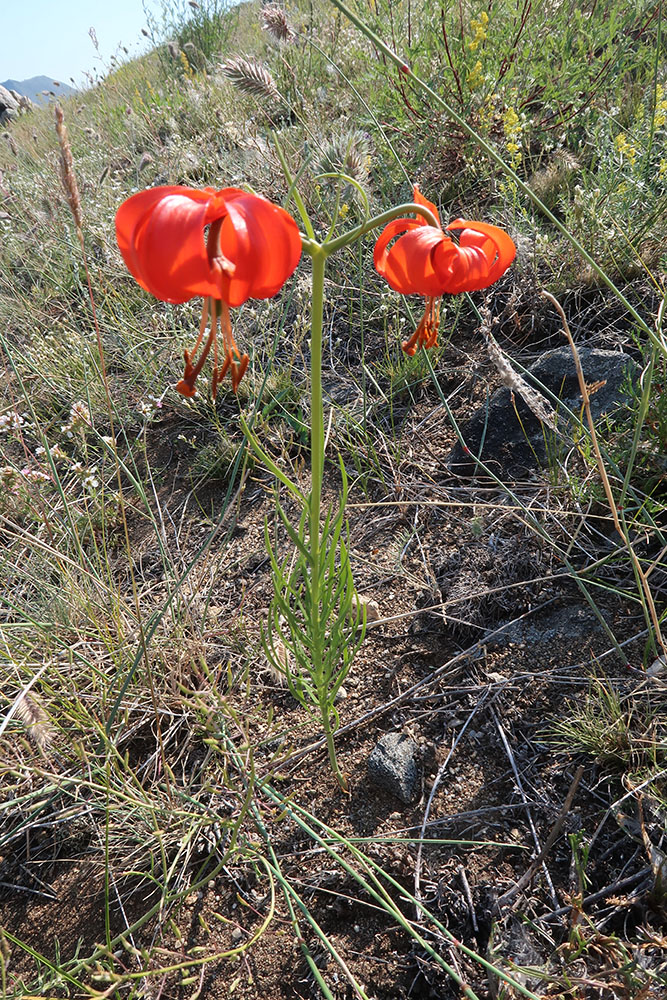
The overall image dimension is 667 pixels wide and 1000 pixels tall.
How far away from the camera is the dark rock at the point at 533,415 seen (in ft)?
6.19

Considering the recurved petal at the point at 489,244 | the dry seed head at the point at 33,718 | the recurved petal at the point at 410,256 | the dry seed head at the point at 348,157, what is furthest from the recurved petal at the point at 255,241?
the dry seed head at the point at 348,157

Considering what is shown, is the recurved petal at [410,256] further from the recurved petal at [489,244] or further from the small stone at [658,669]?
the small stone at [658,669]

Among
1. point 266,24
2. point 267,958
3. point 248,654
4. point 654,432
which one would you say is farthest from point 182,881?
point 266,24

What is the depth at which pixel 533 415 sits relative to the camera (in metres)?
1.97

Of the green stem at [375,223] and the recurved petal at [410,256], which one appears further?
the recurved petal at [410,256]

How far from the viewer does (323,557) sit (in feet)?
4.01

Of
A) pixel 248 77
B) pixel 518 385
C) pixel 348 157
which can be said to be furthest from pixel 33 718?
pixel 248 77

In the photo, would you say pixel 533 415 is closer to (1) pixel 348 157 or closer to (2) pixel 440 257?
(2) pixel 440 257

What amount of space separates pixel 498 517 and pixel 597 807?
85 cm

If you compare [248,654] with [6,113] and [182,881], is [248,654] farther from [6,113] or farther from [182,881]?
[6,113]

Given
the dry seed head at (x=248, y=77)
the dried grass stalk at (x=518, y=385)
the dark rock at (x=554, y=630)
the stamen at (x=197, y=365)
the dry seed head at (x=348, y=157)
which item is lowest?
the dark rock at (x=554, y=630)

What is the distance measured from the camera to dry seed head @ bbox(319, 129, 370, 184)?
2.46 m

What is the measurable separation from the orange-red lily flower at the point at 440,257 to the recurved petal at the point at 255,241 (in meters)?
0.29

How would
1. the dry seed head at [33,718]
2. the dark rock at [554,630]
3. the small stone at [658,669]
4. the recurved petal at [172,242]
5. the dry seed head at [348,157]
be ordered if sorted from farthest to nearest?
the dry seed head at [348,157] < the dark rock at [554,630] < the small stone at [658,669] < the dry seed head at [33,718] < the recurved petal at [172,242]
